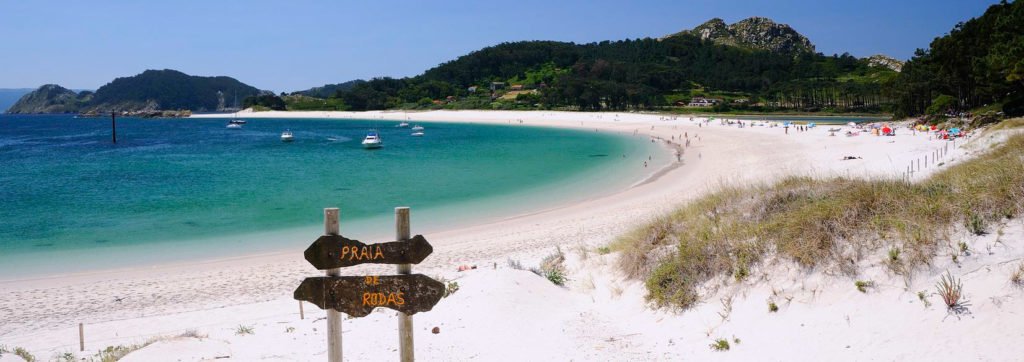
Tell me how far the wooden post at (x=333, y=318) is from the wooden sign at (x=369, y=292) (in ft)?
0.37

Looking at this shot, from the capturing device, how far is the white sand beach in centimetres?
472

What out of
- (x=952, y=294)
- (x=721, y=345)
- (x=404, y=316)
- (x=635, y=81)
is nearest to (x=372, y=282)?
(x=404, y=316)

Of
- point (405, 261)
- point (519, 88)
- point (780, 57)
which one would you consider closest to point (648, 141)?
point (405, 261)

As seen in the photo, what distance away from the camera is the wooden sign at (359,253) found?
4.23 m

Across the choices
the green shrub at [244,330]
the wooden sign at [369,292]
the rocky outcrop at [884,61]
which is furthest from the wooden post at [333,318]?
the rocky outcrop at [884,61]

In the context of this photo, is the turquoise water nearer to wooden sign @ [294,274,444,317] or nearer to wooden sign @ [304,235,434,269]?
wooden sign @ [294,274,444,317]

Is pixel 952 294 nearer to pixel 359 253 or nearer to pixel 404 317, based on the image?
pixel 404 317

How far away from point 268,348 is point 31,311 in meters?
7.01

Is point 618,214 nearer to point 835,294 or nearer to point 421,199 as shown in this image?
point 421,199

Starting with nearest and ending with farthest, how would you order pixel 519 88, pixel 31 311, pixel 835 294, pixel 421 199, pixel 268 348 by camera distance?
pixel 835 294, pixel 268 348, pixel 31 311, pixel 421 199, pixel 519 88

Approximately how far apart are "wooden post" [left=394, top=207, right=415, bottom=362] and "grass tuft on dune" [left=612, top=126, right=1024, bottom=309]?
3.21 m

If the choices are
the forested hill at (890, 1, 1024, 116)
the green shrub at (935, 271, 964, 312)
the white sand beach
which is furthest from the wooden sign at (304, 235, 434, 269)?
the forested hill at (890, 1, 1024, 116)

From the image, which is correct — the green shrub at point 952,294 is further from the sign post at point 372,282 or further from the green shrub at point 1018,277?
the sign post at point 372,282

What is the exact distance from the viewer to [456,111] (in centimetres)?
13475
